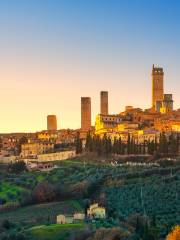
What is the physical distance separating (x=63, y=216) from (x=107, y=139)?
30.8 meters

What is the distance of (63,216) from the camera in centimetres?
4772

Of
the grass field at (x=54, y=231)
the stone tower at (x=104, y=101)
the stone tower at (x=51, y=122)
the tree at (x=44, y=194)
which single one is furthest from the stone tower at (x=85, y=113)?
the grass field at (x=54, y=231)

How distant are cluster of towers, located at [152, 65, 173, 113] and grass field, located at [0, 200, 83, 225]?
59209 millimetres

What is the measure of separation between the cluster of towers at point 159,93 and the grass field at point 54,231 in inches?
2727

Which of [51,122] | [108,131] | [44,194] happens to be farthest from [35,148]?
[44,194]

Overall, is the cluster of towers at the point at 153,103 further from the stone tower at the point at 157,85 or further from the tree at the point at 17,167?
the tree at the point at 17,167

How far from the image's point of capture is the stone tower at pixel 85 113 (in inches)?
4368

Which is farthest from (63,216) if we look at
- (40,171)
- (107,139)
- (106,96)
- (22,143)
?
(106,96)

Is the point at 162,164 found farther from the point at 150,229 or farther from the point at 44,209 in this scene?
the point at 150,229

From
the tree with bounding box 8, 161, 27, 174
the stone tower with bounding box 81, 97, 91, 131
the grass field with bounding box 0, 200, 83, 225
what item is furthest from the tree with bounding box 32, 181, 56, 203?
the stone tower with bounding box 81, 97, 91, 131

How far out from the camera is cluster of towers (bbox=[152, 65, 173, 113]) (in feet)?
370

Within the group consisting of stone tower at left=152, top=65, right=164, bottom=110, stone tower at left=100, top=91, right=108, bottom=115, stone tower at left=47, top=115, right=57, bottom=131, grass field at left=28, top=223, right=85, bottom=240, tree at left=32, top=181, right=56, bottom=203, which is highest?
stone tower at left=152, top=65, right=164, bottom=110

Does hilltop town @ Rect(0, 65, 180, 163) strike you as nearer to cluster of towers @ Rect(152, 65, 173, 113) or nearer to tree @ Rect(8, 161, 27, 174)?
cluster of towers @ Rect(152, 65, 173, 113)

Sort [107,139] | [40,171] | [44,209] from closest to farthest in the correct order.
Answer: [44,209] → [40,171] → [107,139]
